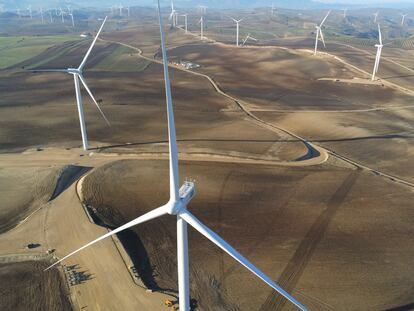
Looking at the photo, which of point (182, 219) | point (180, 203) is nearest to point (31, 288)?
point (182, 219)

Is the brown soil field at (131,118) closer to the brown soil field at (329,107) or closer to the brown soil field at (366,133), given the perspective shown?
the brown soil field at (366,133)

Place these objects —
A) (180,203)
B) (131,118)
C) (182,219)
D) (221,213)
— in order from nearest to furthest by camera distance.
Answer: (180,203)
(182,219)
(221,213)
(131,118)

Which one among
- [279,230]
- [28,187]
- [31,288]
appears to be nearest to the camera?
[31,288]

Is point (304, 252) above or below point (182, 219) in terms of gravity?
below

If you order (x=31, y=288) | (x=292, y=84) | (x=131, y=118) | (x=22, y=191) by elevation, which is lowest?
(x=292, y=84)

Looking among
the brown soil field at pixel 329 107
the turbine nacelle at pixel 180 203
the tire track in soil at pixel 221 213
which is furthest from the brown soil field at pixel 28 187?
the brown soil field at pixel 329 107

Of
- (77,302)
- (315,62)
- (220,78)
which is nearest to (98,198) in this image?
(77,302)

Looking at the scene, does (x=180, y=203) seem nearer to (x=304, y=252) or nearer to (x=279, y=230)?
(x=304, y=252)
